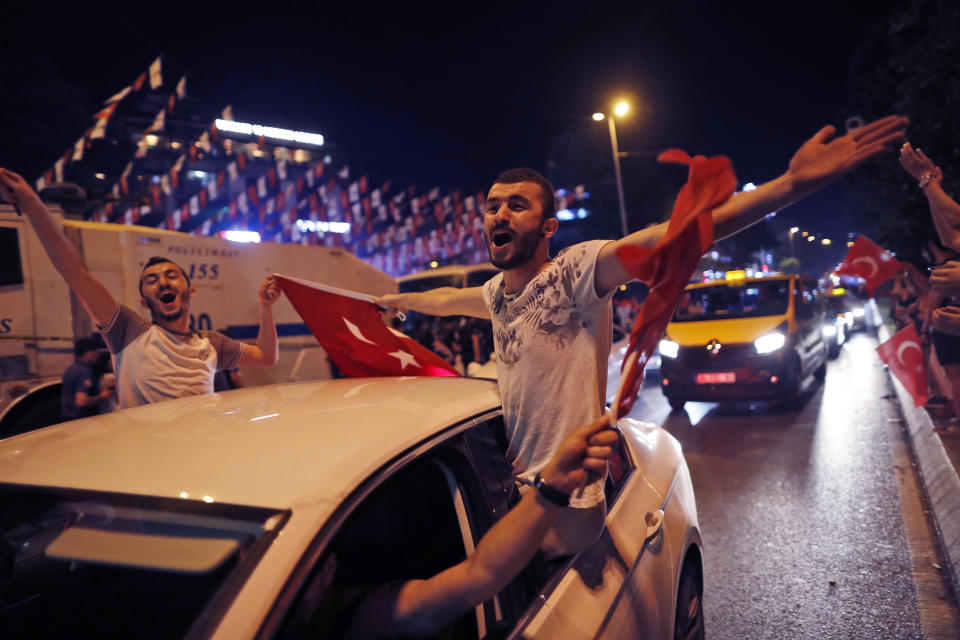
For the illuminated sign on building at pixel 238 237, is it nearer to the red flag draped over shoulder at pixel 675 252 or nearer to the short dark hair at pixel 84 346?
the short dark hair at pixel 84 346

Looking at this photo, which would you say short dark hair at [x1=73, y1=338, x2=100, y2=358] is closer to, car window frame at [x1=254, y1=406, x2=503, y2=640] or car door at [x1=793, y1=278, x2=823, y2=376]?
car window frame at [x1=254, y1=406, x2=503, y2=640]

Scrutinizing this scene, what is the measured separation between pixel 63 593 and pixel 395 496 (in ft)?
3.52

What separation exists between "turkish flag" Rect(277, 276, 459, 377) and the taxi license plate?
6.18 meters

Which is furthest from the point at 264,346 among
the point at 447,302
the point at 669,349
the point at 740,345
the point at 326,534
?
the point at 740,345

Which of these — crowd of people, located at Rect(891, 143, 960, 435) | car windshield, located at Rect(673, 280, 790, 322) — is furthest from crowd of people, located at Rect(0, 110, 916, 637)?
car windshield, located at Rect(673, 280, 790, 322)

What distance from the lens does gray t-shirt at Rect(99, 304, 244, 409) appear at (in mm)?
3082

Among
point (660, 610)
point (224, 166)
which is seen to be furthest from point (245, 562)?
point (224, 166)

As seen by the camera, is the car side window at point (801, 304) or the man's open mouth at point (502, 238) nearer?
the man's open mouth at point (502, 238)

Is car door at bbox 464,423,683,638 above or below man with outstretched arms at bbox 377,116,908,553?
below

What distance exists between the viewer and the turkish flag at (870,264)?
727cm

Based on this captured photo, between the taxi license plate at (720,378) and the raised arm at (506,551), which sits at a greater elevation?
the raised arm at (506,551)

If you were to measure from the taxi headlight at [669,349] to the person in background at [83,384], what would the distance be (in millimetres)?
7005

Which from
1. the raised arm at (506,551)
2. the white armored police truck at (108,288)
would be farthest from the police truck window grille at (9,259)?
the raised arm at (506,551)

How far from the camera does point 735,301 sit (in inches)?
390
